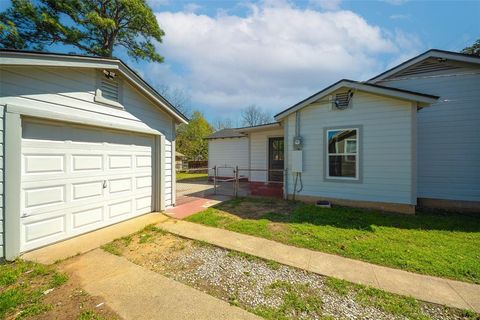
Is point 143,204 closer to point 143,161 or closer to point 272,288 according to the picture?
point 143,161

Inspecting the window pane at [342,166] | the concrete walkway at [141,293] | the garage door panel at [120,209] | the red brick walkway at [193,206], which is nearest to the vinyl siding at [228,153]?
the red brick walkway at [193,206]

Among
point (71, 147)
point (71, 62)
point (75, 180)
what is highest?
point (71, 62)

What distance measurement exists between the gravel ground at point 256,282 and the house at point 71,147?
150cm

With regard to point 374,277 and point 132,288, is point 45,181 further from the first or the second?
point 374,277

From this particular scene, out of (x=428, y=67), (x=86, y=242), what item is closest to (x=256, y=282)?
(x=86, y=242)

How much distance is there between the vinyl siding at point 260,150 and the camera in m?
10.8

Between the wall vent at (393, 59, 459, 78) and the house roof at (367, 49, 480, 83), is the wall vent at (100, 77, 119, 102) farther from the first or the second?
the wall vent at (393, 59, 459, 78)

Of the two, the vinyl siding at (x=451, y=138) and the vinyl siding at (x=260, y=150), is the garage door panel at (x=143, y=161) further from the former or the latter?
the vinyl siding at (x=451, y=138)

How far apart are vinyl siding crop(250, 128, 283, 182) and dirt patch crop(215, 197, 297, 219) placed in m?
3.51

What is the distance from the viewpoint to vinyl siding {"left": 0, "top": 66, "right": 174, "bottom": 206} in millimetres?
3215

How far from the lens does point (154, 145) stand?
19.7 feet

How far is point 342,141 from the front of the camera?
6672mm

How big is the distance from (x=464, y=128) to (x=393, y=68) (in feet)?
9.53

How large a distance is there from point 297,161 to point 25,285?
6765 mm
